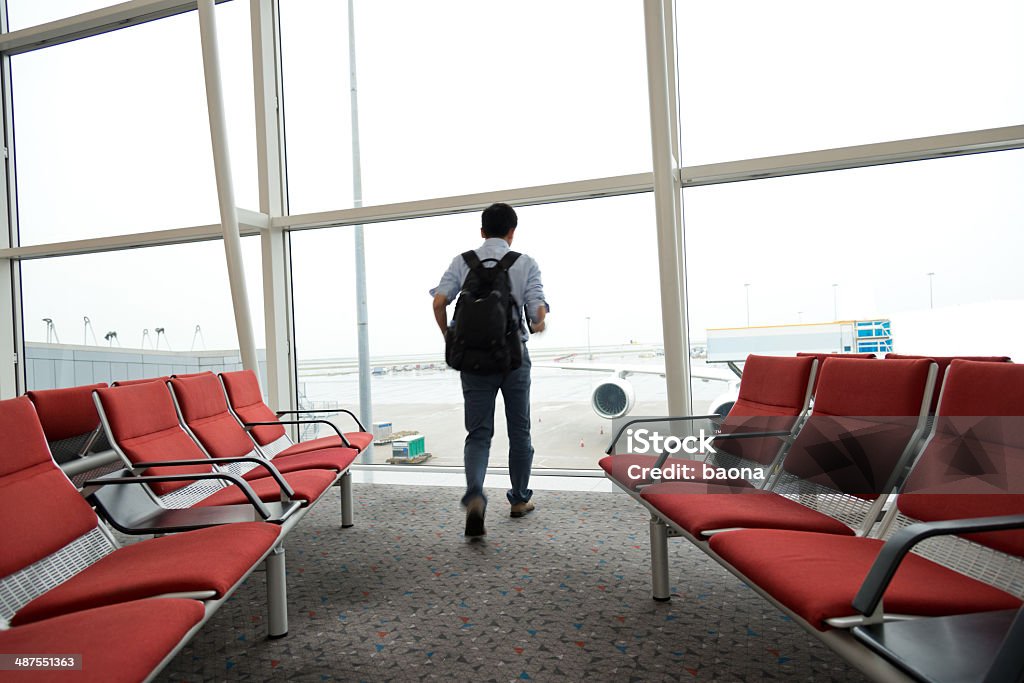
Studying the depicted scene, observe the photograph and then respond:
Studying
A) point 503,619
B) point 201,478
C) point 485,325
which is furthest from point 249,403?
point 503,619

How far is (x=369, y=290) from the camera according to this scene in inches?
184

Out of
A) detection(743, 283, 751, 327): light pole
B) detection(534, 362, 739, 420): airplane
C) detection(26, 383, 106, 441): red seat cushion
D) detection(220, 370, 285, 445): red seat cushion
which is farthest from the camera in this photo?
detection(534, 362, 739, 420): airplane

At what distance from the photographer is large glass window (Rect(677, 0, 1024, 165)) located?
3.24 metres

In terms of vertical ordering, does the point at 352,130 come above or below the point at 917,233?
above

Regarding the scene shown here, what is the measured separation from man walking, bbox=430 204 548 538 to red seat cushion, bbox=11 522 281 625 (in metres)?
1.23

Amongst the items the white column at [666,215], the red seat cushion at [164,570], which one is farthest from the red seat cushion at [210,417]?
the white column at [666,215]

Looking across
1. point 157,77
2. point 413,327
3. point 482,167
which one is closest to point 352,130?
point 482,167

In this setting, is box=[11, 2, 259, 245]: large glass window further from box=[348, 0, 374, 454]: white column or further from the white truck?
the white truck

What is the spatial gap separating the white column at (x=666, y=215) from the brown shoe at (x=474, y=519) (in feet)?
4.50

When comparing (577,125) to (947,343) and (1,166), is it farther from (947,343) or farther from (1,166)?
(1,166)

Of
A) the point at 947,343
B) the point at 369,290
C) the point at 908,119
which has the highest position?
the point at 908,119

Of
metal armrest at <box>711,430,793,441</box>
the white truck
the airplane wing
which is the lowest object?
metal armrest at <box>711,430,793,441</box>

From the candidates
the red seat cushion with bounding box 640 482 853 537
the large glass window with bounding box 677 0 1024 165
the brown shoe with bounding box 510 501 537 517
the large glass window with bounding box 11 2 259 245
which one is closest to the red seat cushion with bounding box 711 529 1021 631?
the red seat cushion with bounding box 640 482 853 537

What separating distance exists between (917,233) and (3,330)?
7489mm
